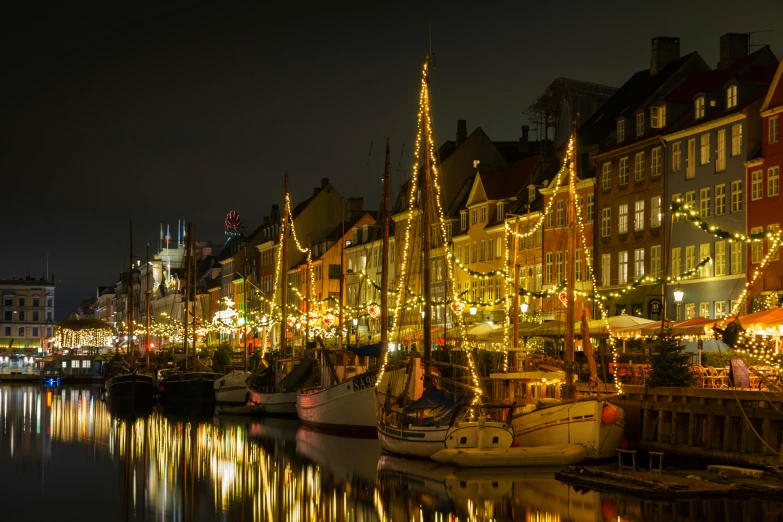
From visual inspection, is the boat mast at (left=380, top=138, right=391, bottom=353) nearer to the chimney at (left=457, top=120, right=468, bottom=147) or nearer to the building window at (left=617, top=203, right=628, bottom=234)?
the building window at (left=617, top=203, right=628, bottom=234)

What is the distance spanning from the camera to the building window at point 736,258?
2068 inches

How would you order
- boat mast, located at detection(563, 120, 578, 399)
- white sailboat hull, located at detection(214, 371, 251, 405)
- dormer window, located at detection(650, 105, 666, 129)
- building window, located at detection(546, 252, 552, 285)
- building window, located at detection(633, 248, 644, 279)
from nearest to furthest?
1. boat mast, located at detection(563, 120, 578, 399)
2. dormer window, located at detection(650, 105, 666, 129)
3. building window, located at detection(633, 248, 644, 279)
4. building window, located at detection(546, 252, 552, 285)
5. white sailboat hull, located at detection(214, 371, 251, 405)

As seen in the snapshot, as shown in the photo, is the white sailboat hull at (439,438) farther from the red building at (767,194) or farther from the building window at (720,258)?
the building window at (720,258)

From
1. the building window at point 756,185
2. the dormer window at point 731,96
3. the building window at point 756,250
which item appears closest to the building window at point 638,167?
the dormer window at point 731,96

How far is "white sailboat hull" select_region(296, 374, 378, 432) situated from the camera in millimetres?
47344

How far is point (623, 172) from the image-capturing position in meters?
62.0

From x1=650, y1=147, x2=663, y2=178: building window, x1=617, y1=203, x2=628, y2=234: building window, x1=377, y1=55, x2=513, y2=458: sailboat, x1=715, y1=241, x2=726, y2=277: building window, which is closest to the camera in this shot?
x1=377, y1=55, x2=513, y2=458: sailboat

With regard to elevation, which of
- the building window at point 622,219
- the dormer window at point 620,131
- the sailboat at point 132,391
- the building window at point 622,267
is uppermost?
the dormer window at point 620,131

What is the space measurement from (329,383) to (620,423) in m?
19.3

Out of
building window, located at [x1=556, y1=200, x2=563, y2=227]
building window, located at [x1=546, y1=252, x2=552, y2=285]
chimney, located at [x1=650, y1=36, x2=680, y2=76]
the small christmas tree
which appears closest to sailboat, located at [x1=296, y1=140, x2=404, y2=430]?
the small christmas tree

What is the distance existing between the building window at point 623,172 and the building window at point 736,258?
32.2 feet

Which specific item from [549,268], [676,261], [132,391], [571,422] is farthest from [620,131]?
[132,391]

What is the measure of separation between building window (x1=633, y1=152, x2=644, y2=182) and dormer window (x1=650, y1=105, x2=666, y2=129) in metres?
1.58

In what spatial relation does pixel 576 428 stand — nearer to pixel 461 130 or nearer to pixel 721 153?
pixel 721 153
